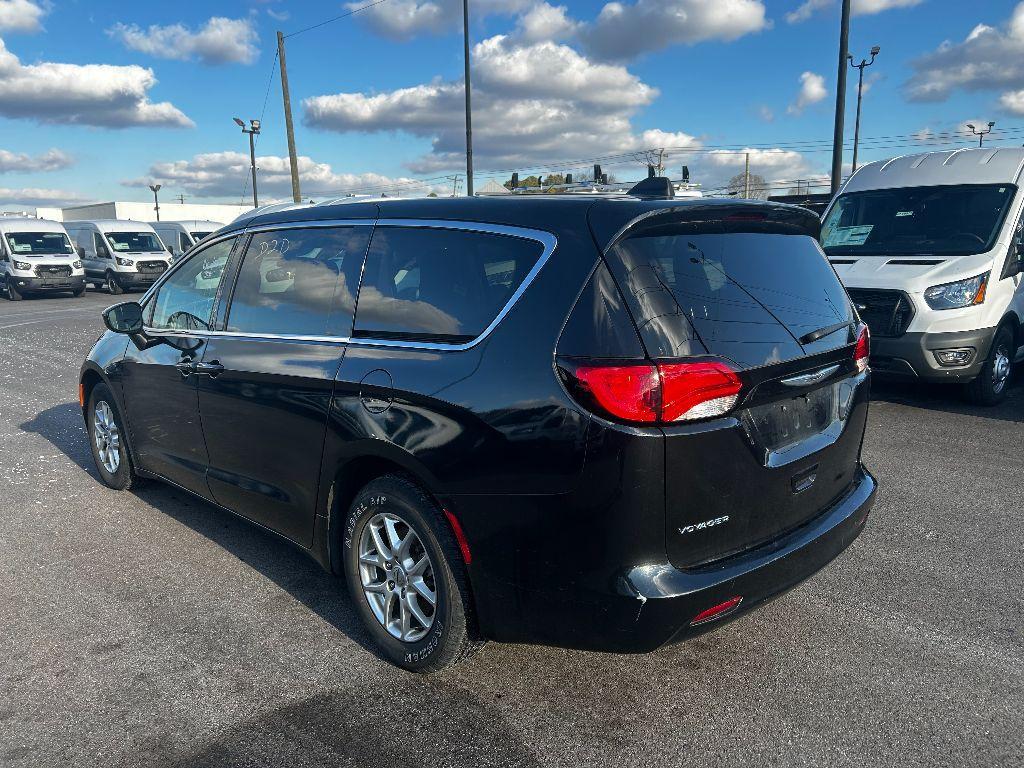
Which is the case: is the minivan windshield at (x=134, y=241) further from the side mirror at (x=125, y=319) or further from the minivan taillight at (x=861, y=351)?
the minivan taillight at (x=861, y=351)

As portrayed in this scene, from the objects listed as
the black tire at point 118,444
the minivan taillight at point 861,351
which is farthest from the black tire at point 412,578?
the black tire at point 118,444

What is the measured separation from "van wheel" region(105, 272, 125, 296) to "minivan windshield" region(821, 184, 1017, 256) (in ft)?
78.8

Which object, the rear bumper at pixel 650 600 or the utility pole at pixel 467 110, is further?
the utility pole at pixel 467 110

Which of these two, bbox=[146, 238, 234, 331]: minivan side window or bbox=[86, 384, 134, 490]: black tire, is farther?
bbox=[86, 384, 134, 490]: black tire

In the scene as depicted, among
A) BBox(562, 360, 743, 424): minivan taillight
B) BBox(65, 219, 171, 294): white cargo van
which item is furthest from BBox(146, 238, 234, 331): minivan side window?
BBox(65, 219, 171, 294): white cargo van

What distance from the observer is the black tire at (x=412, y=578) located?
288cm

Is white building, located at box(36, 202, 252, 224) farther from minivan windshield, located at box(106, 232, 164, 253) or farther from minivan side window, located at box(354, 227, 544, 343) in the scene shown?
minivan side window, located at box(354, 227, 544, 343)

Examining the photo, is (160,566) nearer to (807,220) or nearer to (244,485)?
(244,485)

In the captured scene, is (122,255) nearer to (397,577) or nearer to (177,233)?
(177,233)

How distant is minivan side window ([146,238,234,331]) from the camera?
4177 mm

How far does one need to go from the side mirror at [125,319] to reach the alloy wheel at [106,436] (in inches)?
33.3

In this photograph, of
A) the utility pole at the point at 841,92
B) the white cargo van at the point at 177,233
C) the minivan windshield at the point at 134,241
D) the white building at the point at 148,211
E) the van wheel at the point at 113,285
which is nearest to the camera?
the utility pole at the point at 841,92

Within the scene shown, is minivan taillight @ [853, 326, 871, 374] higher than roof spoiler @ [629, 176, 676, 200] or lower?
lower

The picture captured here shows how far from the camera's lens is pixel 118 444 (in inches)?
206
